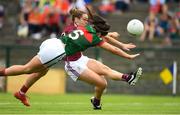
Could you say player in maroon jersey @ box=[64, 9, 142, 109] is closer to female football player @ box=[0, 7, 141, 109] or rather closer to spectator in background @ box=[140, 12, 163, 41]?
female football player @ box=[0, 7, 141, 109]

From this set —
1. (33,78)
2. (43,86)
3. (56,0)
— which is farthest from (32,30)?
(33,78)

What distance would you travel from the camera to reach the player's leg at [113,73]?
649 inches

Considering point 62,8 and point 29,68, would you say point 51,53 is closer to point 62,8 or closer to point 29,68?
point 29,68

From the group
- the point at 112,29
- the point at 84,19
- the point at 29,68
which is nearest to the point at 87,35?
the point at 84,19

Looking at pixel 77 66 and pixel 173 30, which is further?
pixel 173 30

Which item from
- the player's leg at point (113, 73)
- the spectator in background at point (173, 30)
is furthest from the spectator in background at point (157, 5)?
the player's leg at point (113, 73)

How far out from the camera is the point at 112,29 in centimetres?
3097

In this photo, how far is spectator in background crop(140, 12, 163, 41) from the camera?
96.4ft

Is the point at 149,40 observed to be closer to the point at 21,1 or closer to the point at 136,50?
the point at 136,50

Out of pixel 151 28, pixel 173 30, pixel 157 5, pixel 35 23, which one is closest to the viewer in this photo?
pixel 151 28

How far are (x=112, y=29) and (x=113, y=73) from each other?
47.4ft

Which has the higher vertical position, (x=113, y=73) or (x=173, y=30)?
(x=173, y=30)

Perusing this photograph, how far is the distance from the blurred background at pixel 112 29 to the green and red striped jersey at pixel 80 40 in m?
Result: 9.90

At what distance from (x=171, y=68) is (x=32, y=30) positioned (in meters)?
6.29
